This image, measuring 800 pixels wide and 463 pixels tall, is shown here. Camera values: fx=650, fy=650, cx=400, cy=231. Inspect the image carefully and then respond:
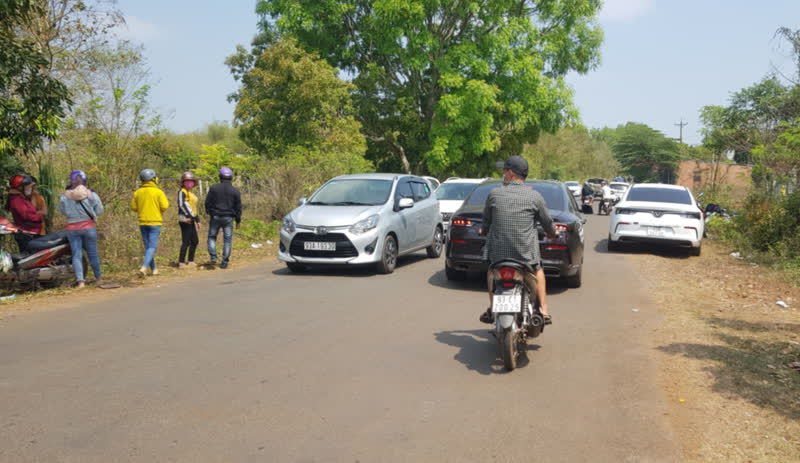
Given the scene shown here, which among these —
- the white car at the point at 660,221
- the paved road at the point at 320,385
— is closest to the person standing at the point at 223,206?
the paved road at the point at 320,385

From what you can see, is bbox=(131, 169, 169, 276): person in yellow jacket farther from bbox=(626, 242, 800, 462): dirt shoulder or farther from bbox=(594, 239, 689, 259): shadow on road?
bbox=(594, 239, 689, 259): shadow on road

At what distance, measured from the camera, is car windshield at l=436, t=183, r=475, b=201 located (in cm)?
1903

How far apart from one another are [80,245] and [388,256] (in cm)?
493

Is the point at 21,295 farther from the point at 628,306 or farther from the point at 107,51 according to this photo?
the point at 107,51

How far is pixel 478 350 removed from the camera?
643cm

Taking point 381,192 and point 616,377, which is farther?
point 381,192

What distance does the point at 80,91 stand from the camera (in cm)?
1698

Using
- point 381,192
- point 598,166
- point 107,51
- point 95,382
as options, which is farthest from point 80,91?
point 598,166

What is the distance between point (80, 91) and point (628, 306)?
14812 mm

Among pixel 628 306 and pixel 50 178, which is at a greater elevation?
pixel 50 178

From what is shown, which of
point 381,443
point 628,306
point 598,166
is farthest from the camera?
point 598,166

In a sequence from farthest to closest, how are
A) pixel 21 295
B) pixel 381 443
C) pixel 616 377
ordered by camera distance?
pixel 21 295
pixel 616 377
pixel 381 443

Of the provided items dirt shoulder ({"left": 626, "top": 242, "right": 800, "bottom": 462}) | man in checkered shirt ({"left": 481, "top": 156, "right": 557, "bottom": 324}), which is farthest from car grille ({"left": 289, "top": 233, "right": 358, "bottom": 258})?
man in checkered shirt ({"left": 481, "top": 156, "right": 557, "bottom": 324})

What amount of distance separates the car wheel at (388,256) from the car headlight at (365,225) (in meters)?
0.44
